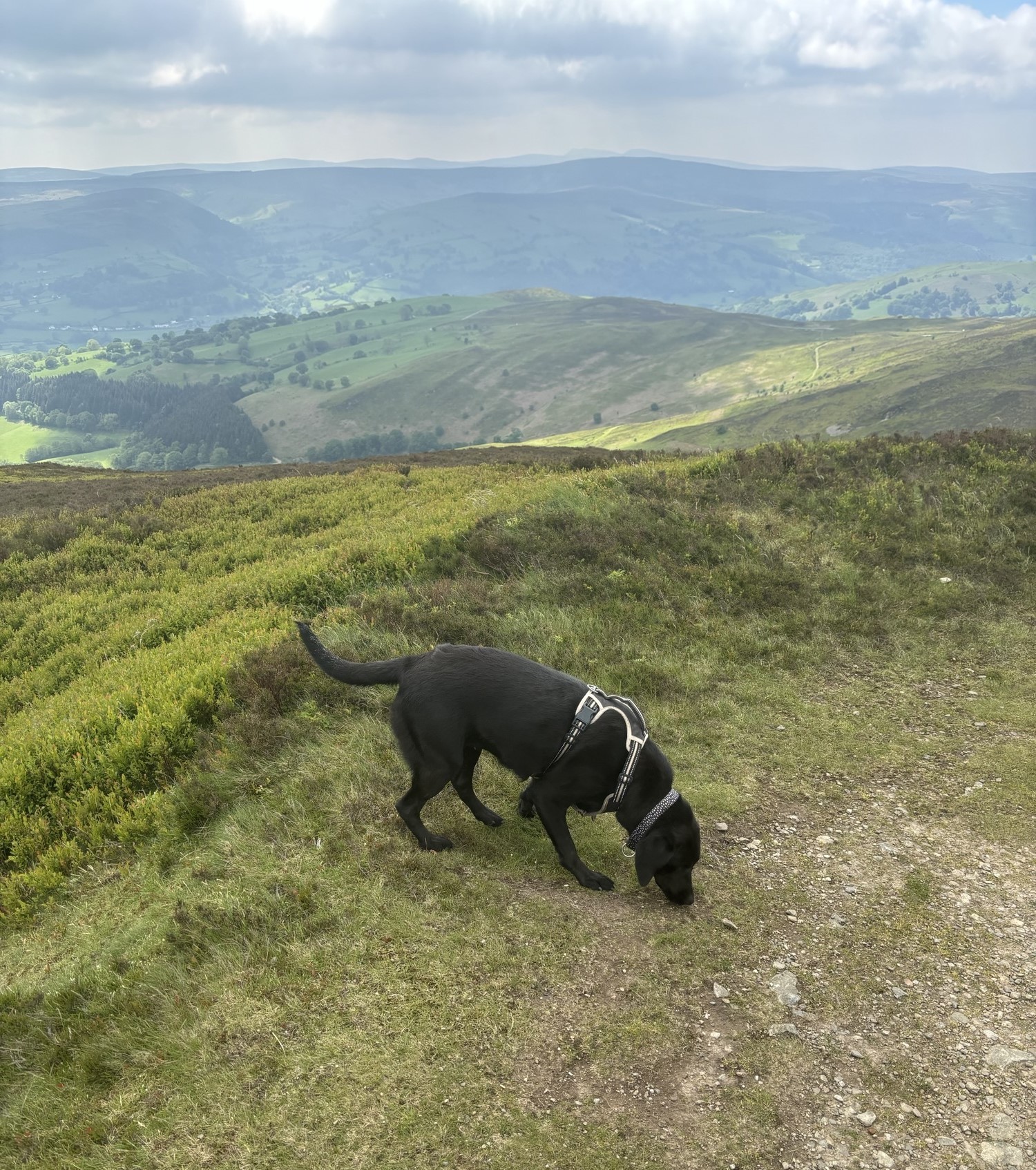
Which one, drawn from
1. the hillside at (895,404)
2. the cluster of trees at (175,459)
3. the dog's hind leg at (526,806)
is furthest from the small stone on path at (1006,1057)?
the cluster of trees at (175,459)

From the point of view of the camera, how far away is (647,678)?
1005 cm

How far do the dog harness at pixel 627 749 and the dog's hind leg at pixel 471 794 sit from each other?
0.81 meters

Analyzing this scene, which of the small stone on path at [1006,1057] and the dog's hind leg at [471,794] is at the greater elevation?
the dog's hind leg at [471,794]

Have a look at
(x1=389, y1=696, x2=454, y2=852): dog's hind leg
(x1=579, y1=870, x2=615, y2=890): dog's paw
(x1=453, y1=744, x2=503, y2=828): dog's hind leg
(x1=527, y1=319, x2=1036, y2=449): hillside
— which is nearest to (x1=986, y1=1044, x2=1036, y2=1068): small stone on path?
(x1=579, y1=870, x2=615, y2=890): dog's paw

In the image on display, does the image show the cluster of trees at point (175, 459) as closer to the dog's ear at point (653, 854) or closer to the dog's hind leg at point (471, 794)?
Result: the dog's hind leg at point (471, 794)

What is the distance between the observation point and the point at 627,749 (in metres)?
6.10

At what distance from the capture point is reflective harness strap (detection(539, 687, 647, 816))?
239 inches

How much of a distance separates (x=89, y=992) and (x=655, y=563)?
1017 centimetres

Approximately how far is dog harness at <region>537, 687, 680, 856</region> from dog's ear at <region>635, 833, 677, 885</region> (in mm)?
78

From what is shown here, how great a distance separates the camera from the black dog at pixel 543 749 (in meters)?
6.12


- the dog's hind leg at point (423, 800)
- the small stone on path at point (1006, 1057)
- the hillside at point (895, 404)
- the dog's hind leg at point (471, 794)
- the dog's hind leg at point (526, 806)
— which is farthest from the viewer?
the hillside at point (895, 404)

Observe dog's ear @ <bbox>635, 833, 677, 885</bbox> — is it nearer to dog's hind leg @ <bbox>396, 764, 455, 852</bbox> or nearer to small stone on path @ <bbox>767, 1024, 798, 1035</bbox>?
small stone on path @ <bbox>767, 1024, 798, 1035</bbox>

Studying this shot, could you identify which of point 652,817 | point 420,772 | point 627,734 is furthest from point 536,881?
point 627,734

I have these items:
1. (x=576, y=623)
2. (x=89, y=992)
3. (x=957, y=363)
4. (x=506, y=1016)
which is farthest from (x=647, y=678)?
(x=957, y=363)
